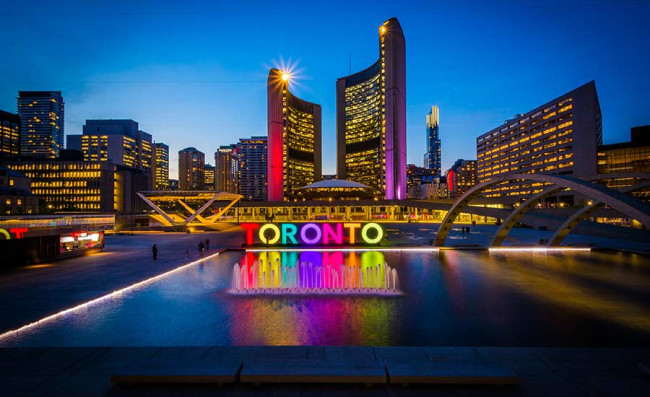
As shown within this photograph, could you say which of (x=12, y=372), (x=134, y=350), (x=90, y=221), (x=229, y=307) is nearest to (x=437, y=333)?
(x=229, y=307)

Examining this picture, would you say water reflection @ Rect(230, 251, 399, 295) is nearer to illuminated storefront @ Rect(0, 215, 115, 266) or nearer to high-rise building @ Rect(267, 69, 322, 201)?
illuminated storefront @ Rect(0, 215, 115, 266)

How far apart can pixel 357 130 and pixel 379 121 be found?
61.5ft

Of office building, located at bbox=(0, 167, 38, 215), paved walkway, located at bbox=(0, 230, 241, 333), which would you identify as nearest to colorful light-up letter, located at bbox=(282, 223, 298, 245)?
paved walkway, located at bbox=(0, 230, 241, 333)

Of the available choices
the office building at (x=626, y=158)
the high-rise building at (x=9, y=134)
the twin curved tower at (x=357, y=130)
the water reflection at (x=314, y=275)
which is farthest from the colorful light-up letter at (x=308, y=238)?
the high-rise building at (x=9, y=134)

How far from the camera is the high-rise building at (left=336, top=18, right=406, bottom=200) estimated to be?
103 meters

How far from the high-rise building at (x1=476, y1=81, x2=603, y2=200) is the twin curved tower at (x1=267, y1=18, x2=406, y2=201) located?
45.0 metres

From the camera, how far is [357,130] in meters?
130

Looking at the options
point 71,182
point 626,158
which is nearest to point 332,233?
point 626,158

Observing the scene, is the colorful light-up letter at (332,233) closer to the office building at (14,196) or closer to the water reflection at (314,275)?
the water reflection at (314,275)

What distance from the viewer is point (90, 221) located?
25.4 metres

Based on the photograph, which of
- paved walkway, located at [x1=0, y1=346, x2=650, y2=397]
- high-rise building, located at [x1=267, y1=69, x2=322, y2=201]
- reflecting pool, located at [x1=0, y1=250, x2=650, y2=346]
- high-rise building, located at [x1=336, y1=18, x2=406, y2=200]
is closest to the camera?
paved walkway, located at [x1=0, y1=346, x2=650, y2=397]

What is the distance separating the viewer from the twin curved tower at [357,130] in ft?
342

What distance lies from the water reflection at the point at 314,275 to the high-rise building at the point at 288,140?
306ft

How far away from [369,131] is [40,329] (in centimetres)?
12172
